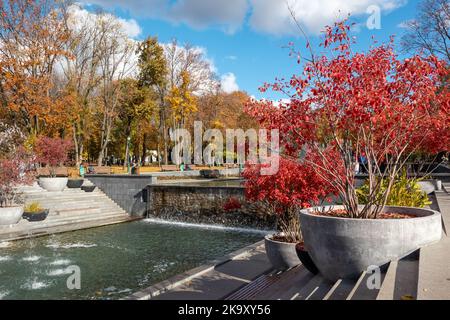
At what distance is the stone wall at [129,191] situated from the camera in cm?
2106

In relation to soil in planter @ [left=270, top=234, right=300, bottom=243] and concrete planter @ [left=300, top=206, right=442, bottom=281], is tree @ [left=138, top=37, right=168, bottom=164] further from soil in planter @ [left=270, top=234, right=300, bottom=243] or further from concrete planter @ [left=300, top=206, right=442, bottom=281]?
concrete planter @ [left=300, top=206, right=442, bottom=281]

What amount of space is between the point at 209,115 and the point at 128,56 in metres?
15.0

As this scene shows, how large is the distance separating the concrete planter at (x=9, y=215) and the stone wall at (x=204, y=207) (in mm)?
6996

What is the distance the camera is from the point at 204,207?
61.0ft

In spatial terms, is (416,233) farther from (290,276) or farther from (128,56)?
(128,56)

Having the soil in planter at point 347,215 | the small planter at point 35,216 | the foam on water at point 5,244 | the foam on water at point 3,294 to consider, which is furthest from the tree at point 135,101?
the soil in planter at point 347,215

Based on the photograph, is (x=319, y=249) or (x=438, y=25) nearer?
(x=319, y=249)

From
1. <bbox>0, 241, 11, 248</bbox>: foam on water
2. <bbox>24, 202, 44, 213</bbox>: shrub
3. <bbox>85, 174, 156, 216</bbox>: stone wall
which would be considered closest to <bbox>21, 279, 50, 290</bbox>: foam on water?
<bbox>0, 241, 11, 248</bbox>: foam on water

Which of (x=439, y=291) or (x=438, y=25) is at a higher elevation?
(x=438, y=25)

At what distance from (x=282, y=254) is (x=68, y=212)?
13696mm

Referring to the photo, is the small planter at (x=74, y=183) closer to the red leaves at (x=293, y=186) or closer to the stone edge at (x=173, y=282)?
the stone edge at (x=173, y=282)

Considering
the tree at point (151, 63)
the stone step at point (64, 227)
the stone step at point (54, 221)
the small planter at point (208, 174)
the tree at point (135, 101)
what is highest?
the tree at point (151, 63)
